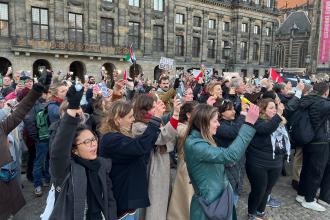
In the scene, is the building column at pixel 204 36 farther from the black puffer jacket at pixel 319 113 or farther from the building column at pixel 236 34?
the black puffer jacket at pixel 319 113

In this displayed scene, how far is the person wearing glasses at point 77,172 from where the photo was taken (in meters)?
2.15

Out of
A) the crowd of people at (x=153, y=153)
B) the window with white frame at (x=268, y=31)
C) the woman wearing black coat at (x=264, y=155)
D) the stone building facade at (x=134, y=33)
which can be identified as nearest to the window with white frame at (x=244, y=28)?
Answer: the stone building facade at (x=134, y=33)

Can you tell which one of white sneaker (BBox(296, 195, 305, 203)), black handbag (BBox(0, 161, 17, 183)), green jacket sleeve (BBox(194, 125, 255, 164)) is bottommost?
white sneaker (BBox(296, 195, 305, 203))

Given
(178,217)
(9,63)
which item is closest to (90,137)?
(178,217)

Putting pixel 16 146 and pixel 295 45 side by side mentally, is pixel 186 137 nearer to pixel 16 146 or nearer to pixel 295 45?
pixel 16 146

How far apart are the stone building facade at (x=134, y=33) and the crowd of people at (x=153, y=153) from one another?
Result: 1240 centimetres

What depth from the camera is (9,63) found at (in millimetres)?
20609

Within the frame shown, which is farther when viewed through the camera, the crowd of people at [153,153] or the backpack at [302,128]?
the backpack at [302,128]

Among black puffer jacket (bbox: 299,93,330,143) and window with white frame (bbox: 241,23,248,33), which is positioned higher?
window with white frame (bbox: 241,23,248,33)

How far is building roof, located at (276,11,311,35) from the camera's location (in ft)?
157

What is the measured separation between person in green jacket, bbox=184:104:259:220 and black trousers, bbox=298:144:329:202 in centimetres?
287

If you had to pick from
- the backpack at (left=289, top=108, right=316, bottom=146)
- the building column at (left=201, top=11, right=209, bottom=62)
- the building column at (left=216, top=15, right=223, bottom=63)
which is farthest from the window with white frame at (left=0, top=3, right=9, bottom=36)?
the building column at (left=216, top=15, right=223, bottom=63)

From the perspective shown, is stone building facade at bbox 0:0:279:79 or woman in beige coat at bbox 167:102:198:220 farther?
stone building facade at bbox 0:0:279:79

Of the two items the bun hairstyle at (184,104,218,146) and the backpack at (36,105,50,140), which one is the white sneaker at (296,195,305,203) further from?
the backpack at (36,105,50,140)
